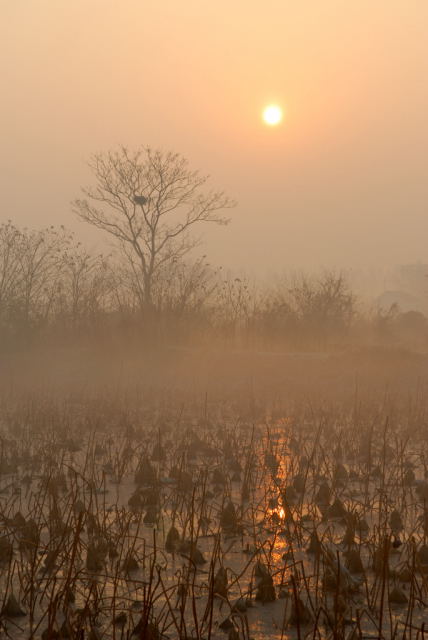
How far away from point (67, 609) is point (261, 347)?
1618 centimetres

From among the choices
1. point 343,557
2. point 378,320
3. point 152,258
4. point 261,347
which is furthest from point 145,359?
point 343,557

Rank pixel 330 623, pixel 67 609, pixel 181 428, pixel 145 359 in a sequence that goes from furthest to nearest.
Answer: pixel 145 359
pixel 181 428
pixel 67 609
pixel 330 623

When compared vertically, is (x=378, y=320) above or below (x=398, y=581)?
above

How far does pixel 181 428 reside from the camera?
8.68 m

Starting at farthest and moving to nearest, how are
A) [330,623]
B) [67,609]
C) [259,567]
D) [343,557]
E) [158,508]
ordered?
1. [158,508]
2. [343,557]
3. [259,567]
4. [67,609]
5. [330,623]

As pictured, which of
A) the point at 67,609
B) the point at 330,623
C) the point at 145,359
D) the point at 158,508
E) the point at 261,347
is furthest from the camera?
the point at 261,347

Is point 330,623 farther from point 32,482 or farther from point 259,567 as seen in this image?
point 32,482

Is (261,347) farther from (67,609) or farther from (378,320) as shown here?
(67,609)

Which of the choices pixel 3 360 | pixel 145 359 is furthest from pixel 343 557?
pixel 3 360

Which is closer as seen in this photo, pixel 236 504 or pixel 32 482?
pixel 236 504

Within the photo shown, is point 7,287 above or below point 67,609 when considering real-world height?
above

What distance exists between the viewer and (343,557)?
3.82 m

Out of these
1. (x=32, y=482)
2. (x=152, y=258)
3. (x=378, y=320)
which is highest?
(x=152, y=258)

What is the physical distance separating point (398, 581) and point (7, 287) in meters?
17.6
